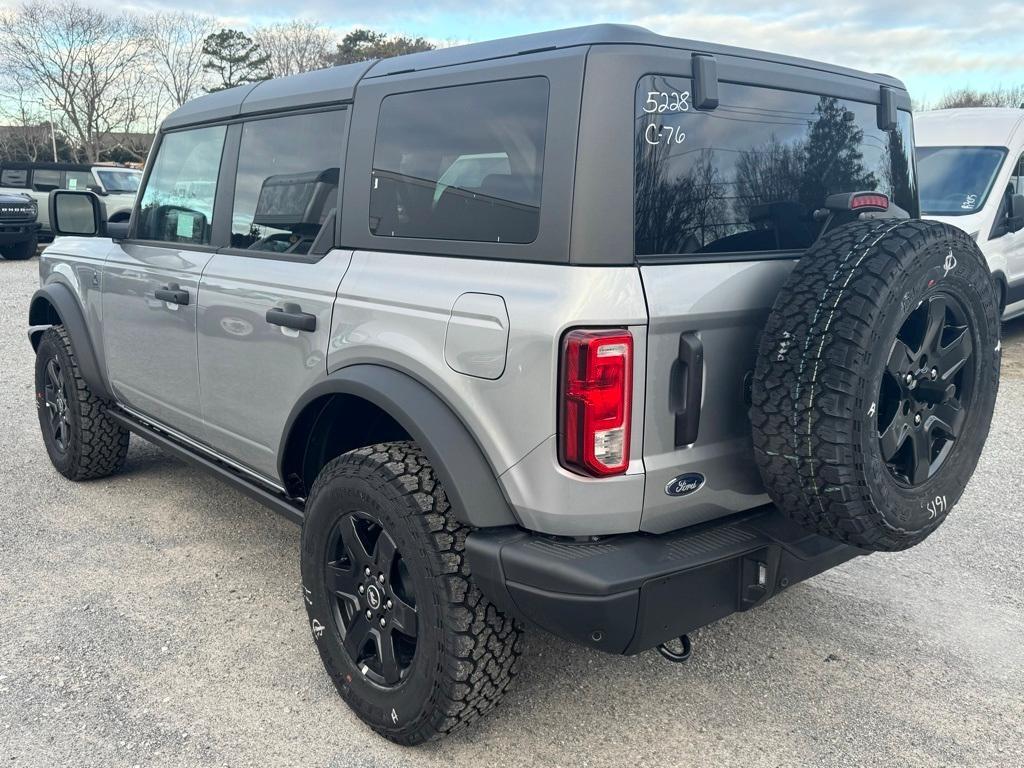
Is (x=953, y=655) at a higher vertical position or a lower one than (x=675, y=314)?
lower

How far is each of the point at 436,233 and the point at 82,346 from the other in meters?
2.67

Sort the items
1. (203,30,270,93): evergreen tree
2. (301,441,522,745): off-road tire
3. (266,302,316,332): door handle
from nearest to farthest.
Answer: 1. (301,441,522,745): off-road tire
2. (266,302,316,332): door handle
3. (203,30,270,93): evergreen tree

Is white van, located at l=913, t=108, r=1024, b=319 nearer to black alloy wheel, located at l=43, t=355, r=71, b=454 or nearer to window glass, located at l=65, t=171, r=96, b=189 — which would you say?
black alloy wheel, located at l=43, t=355, r=71, b=454

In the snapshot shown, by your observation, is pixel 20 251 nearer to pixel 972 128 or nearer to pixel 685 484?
pixel 972 128

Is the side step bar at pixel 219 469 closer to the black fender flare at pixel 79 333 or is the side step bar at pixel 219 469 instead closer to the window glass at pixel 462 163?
the black fender flare at pixel 79 333

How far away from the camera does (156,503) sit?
4430mm

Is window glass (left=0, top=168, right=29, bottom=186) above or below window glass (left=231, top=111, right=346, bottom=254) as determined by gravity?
above

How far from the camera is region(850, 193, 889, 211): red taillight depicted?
2.48 metres

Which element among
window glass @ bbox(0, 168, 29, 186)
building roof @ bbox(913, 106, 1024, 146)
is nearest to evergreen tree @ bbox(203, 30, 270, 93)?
window glass @ bbox(0, 168, 29, 186)

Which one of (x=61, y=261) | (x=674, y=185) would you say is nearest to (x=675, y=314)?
(x=674, y=185)

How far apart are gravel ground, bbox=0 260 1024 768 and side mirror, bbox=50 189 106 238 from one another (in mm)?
1394

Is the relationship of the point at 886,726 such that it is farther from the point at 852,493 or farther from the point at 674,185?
the point at 674,185

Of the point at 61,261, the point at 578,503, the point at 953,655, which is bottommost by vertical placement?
the point at 953,655

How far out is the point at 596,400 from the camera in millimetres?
2074
